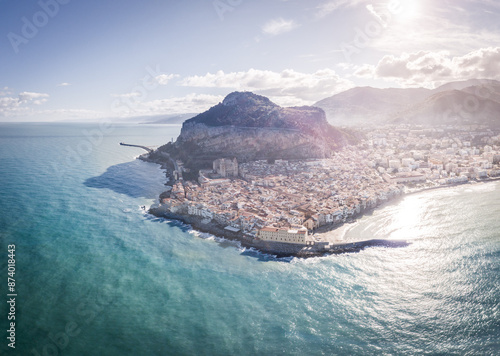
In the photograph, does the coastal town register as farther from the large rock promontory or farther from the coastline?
the large rock promontory

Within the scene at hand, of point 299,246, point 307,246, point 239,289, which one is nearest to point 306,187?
point 307,246

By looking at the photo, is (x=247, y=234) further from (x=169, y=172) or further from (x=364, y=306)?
(x=169, y=172)

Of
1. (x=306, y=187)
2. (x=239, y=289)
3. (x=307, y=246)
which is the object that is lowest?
(x=239, y=289)

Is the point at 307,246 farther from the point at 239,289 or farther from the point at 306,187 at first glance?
the point at 306,187

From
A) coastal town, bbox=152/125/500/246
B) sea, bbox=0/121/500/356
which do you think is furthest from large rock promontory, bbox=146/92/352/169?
sea, bbox=0/121/500/356

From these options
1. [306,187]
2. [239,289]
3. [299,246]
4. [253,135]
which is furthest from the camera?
[253,135]

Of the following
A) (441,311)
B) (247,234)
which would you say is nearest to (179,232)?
(247,234)

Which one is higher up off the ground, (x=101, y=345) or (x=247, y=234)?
(x=247, y=234)
